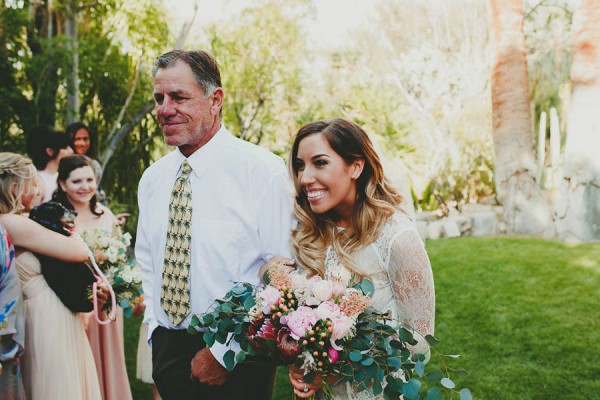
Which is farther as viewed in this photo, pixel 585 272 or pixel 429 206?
pixel 429 206

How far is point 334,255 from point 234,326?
1.94ft

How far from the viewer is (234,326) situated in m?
2.06

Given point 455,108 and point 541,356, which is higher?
point 455,108

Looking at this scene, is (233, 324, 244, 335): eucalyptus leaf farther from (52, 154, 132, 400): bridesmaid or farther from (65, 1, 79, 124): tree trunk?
(65, 1, 79, 124): tree trunk

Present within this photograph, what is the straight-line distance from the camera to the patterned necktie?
254 centimetres

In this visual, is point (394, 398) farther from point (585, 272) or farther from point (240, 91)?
point (240, 91)

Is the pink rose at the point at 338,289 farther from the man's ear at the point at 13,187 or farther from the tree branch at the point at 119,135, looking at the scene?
the tree branch at the point at 119,135

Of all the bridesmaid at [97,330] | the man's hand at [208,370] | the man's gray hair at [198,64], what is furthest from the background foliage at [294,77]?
the bridesmaid at [97,330]

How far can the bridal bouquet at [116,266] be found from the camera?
3.98 meters

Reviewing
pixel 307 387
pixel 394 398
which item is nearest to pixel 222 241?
pixel 307 387

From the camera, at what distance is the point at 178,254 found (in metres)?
Answer: 2.57

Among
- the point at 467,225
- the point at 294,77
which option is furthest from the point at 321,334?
the point at 294,77

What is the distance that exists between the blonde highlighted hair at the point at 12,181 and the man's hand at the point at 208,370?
1.65 metres

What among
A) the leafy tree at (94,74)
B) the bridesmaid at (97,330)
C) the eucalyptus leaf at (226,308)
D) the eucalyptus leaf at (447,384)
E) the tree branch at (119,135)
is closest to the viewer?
the eucalyptus leaf at (447,384)
